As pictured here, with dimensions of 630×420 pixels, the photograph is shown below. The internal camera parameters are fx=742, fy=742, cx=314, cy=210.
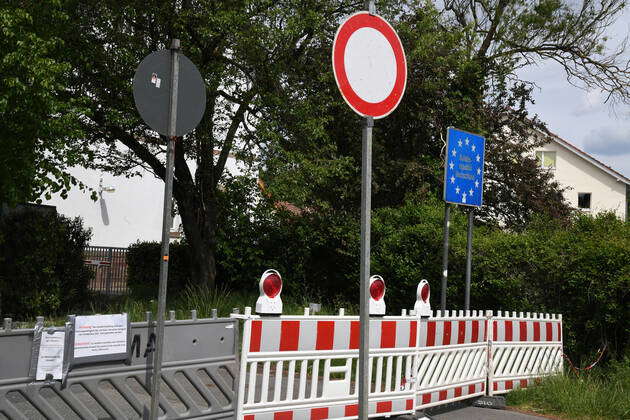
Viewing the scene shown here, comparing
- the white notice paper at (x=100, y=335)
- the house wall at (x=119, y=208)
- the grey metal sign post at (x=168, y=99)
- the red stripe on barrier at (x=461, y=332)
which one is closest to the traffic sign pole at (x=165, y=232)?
the grey metal sign post at (x=168, y=99)

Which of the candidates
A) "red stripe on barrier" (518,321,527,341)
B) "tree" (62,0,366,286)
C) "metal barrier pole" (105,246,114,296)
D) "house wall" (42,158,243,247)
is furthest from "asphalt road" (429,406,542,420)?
"house wall" (42,158,243,247)

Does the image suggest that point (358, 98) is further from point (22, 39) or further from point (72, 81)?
point (72, 81)

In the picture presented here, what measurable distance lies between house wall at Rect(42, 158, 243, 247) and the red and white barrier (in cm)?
2410

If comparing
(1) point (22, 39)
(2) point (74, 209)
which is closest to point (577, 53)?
(1) point (22, 39)

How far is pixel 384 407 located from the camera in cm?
691

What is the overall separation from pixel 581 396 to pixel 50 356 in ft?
19.6

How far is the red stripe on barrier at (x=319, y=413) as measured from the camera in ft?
20.8

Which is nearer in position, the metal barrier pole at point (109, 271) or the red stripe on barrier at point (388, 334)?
the red stripe on barrier at point (388, 334)

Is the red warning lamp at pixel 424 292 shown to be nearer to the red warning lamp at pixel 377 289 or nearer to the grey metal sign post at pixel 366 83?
the red warning lamp at pixel 377 289

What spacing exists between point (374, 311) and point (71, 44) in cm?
1073

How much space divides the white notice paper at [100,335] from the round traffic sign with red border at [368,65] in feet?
7.05

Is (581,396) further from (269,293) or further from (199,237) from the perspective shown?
(199,237)

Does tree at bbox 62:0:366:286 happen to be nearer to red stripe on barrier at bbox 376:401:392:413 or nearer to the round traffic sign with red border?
red stripe on barrier at bbox 376:401:392:413

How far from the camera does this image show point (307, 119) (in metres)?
16.2
